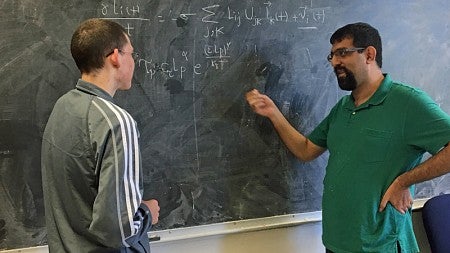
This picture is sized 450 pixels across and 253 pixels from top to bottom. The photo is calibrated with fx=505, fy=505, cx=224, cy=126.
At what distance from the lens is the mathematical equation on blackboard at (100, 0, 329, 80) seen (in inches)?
81.9

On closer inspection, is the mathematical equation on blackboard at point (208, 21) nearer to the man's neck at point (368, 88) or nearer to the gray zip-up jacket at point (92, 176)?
the man's neck at point (368, 88)

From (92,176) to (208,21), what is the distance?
941mm

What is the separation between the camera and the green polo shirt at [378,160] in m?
1.99

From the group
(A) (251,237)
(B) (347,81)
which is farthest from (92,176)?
(B) (347,81)

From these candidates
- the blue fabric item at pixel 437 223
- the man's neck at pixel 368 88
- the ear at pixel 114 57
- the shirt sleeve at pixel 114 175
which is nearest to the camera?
the shirt sleeve at pixel 114 175

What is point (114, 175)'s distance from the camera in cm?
149

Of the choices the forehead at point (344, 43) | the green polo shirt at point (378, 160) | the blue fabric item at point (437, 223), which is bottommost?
the blue fabric item at point (437, 223)

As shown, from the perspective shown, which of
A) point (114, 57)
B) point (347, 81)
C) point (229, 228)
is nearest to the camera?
point (114, 57)

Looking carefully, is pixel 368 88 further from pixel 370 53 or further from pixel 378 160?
pixel 378 160

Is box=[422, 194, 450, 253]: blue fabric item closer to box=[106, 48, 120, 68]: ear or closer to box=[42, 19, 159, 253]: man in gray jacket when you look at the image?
box=[42, 19, 159, 253]: man in gray jacket

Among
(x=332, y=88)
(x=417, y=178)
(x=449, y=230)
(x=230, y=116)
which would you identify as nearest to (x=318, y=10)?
(x=332, y=88)

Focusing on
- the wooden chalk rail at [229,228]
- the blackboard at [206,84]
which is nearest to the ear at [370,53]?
the blackboard at [206,84]

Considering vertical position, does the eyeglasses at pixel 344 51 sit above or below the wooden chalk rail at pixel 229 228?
above

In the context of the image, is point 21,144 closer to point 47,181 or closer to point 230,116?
point 47,181
